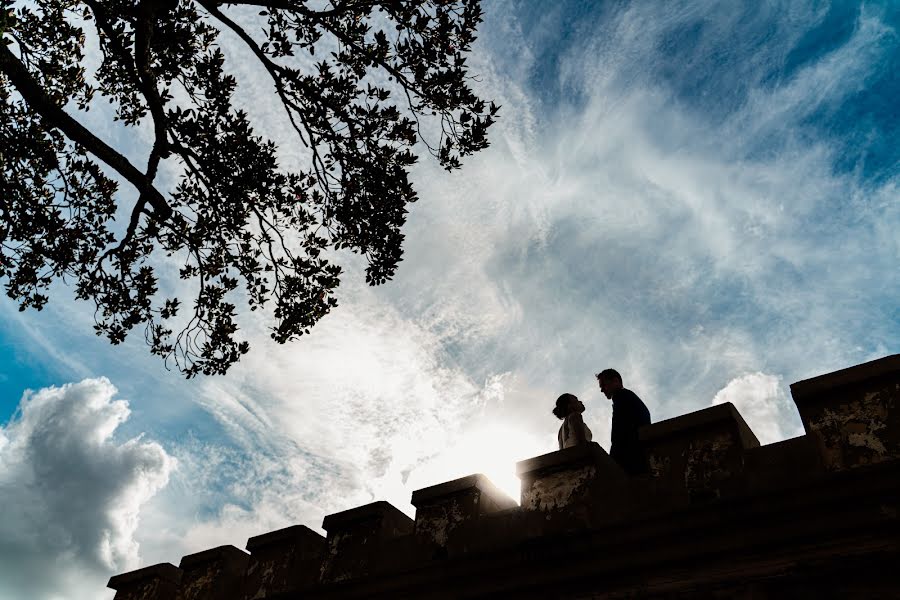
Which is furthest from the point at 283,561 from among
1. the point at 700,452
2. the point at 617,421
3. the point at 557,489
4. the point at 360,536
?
the point at 700,452

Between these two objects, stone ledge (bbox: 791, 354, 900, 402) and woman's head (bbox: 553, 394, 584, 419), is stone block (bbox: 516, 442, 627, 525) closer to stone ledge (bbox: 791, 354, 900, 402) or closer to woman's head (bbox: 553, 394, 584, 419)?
stone ledge (bbox: 791, 354, 900, 402)

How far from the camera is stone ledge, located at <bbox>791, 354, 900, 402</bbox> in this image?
3.24 meters

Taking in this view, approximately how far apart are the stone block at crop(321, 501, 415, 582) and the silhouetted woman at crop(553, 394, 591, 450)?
2214 mm

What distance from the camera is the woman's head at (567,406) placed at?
Result: 669 centimetres

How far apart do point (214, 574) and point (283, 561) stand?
2.81 ft

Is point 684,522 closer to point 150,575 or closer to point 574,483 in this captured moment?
point 574,483

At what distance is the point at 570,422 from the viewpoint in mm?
6562

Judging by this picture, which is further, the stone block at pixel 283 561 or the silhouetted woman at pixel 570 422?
the silhouetted woman at pixel 570 422

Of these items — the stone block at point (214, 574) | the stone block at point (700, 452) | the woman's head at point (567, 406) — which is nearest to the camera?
the stone block at point (700, 452)

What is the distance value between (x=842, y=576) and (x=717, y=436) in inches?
37.1

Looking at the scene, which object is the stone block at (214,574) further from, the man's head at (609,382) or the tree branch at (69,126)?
the tree branch at (69,126)

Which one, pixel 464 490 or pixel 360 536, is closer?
pixel 464 490

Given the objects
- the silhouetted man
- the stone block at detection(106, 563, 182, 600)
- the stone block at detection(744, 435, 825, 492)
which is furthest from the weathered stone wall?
the stone block at detection(106, 563, 182, 600)

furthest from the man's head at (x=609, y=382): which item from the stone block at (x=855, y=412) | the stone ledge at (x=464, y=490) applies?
the stone block at (x=855, y=412)
